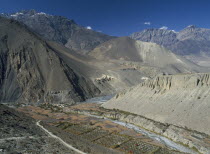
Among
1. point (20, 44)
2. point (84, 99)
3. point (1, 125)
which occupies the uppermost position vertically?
point (20, 44)

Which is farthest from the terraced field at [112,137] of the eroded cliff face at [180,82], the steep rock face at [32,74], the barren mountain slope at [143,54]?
the barren mountain slope at [143,54]

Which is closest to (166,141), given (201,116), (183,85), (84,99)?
(201,116)

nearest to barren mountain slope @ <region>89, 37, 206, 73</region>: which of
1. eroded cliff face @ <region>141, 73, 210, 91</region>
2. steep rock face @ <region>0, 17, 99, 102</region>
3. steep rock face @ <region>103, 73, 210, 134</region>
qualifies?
steep rock face @ <region>0, 17, 99, 102</region>

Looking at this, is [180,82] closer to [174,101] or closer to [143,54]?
[174,101]

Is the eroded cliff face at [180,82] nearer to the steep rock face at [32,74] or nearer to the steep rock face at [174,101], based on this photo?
the steep rock face at [174,101]

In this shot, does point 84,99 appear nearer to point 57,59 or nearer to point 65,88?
point 65,88

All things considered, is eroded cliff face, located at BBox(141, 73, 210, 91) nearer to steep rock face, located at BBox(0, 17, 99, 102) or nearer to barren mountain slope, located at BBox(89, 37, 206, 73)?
steep rock face, located at BBox(0, 17, 99, 102)
